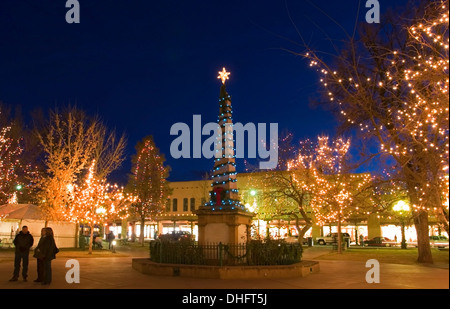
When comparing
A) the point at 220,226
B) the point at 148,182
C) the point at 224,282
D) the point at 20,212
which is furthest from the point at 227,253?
the point at 148,182

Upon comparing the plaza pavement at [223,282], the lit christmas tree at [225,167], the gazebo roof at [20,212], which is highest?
the lit christmas tree at [225,167]

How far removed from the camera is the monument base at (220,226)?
16000 mm

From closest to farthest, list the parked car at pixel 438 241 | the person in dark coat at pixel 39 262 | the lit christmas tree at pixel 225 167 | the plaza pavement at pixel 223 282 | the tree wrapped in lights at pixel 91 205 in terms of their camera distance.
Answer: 1. the plaza pavement at pixel 223 282
2. the person in dark coat at pixel 39 262
3. the lit christmas tree at pixel 225 167
4. the tree wrapped in lights at pixel 91 205
5. the parked car at pixel 438 241

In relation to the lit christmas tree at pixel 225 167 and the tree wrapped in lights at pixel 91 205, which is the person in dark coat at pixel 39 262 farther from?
the tree wrapped in lights at pixel 91 205

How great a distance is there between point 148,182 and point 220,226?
30.5 meters

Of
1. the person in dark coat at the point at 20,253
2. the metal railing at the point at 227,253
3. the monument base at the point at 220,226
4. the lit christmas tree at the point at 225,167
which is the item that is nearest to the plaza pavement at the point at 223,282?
the person in dark coat at the point at 20,253

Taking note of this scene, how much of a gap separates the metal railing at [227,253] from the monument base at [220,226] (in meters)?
0.51

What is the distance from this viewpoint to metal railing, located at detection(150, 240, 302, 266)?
15.1 meters

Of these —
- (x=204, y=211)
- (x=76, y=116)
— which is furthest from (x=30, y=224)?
(x=204, y=211)

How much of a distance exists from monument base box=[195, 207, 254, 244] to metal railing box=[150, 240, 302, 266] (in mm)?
510

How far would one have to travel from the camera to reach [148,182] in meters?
45.6

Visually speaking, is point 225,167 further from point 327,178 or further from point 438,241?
point 438,241
